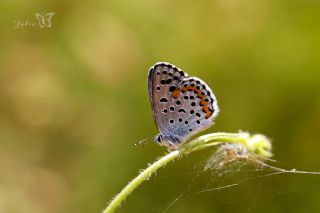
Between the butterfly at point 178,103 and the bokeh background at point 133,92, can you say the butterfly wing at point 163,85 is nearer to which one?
the butterfly at point 178,103

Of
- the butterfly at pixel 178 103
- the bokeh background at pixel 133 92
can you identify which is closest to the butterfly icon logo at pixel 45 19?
the bokeh background at pixel 133 92

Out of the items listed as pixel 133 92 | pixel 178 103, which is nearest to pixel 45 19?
pixel 133 92

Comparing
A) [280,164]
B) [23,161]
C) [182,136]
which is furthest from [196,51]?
[182,136]

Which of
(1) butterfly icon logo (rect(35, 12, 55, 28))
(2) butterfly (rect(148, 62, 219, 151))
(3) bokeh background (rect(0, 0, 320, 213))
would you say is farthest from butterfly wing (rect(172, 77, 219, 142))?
(1) butterfly icon logo (rect(35, 12, 55, 28))

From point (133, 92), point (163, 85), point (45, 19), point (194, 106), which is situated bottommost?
point (194, 106)

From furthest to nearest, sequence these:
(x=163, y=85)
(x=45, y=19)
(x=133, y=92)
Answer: (x=45, y=19)
(x=133, y=92)
(x=163, y=85)

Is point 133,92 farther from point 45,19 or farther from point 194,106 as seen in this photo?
point 194,106
